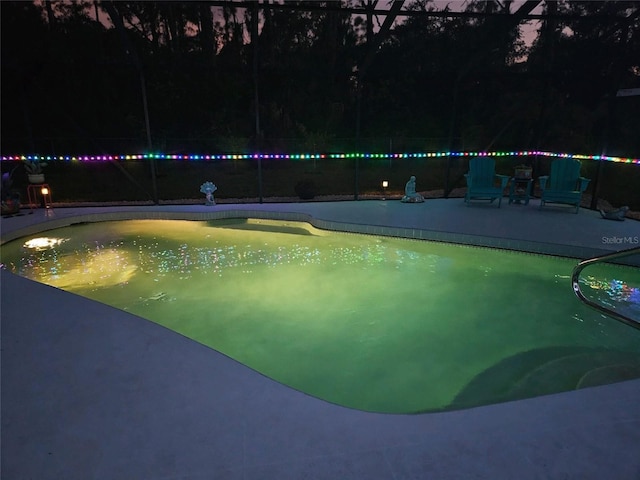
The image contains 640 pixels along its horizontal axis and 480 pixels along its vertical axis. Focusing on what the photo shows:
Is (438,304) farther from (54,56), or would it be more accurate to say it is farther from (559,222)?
(54,56)

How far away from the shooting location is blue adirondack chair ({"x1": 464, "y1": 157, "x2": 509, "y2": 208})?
702cm

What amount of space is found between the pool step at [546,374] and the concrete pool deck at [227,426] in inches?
29.4

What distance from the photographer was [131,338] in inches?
95.3

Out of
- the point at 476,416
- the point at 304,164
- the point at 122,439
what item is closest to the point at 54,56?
the point at 304,164

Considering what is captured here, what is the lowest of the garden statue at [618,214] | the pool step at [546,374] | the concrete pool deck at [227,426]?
the pool step at [546,374]

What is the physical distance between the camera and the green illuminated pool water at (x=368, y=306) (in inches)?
113

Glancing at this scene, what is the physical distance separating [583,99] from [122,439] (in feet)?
32.6

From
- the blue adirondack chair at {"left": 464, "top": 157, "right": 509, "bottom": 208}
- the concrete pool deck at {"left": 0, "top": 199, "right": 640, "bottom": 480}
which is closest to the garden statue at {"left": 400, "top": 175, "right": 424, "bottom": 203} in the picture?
the blue adirondack chair at {"left": 464, "top": 157, "right": 509, "bottom": 208}

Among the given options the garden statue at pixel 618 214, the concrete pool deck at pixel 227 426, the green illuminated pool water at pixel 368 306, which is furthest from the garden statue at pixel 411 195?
the concrete pool deck at pixel 227 426

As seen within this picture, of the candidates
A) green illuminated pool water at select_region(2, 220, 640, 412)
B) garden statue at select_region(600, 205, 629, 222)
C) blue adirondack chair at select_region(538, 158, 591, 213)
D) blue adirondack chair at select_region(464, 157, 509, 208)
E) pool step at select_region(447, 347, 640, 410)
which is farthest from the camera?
blue adirondack chair at select_region(464, 157, 509, 208)

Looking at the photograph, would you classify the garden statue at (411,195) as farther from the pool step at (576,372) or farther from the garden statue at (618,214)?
the pool step at (576,372)

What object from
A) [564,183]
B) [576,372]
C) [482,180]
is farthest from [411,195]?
[576,372]

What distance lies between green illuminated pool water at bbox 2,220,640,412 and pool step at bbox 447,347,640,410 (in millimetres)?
12

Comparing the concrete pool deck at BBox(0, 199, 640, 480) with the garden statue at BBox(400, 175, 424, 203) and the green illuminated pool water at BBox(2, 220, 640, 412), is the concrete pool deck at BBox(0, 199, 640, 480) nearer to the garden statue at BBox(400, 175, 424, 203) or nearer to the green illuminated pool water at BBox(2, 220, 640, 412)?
the green illuminated pool water at BBox(2, 220, 640, 412)
